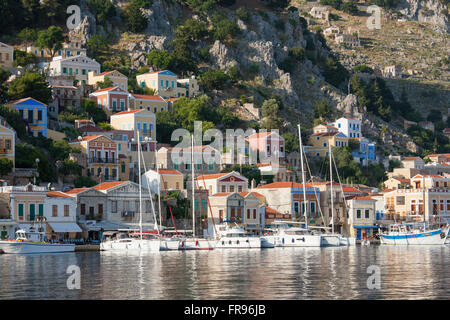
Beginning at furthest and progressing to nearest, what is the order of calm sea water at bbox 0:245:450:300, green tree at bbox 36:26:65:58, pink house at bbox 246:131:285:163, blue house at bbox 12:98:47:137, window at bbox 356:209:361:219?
green tree at bbox 36:26:65:58, pink house at bbox 246:131:285:163, blue house at bbox 12:98:47:137, window at bbox 356:209:361:219, calm sea water at bbox 0:245:450:300

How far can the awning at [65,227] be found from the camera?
8056 cm

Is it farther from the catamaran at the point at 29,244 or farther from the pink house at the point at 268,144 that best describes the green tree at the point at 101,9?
the catamaran at the point at 29,244

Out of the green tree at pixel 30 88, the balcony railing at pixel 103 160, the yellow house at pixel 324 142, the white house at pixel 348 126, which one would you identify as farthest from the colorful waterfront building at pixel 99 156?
the white house at pixel 348 126

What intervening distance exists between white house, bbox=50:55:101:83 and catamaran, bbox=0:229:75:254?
5388cm

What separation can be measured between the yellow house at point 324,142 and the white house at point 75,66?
34.8m

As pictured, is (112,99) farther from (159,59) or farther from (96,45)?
(96,45)

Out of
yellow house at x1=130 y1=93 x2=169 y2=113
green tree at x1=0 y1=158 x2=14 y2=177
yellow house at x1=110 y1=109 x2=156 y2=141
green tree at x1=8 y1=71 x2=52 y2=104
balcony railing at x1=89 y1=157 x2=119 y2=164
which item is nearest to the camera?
green tree at x1=0 y1=158 x2=14 y2=177

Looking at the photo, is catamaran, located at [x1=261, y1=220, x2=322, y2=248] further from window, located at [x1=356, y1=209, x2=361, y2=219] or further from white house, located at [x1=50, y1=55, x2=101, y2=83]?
white house, located at [x1=50, y1=55, x2=101, y2=83]

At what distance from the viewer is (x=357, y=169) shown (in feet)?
431

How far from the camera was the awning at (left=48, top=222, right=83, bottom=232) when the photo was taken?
80.6 metres

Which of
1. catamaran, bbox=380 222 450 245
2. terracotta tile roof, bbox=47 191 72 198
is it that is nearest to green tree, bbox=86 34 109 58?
terracotta tile roof, bbox=47 191 72 198

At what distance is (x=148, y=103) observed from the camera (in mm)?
125250

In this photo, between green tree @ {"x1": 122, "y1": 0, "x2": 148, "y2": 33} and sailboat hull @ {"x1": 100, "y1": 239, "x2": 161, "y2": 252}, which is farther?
green tree @ {"x1": 122, "y1": 0, "x2": 148, "y2": 33}
